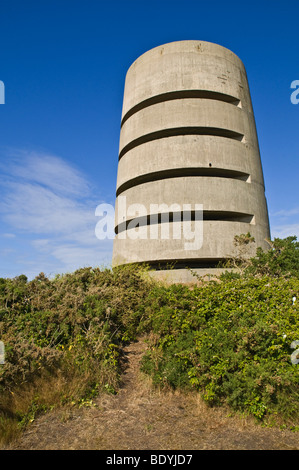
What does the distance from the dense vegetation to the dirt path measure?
0.74ft

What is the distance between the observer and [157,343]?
664 cm

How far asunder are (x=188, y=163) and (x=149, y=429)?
15202mm

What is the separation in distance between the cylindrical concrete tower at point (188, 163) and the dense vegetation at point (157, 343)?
9.69 meters

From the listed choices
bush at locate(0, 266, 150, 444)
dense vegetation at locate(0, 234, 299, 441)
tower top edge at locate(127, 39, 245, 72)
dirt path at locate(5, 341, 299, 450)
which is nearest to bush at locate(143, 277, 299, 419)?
dense vegetation at locate(0, 234, 299, 441)

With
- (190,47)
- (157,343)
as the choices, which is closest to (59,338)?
(157,343)

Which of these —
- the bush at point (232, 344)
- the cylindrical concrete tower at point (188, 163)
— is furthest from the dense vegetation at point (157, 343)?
the cylindrical concrete tower at point (188, 163)

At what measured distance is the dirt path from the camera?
4000 millimetres

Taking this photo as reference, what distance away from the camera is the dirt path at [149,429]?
13.1 ft

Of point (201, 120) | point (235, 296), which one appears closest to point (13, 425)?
point (235, 296)

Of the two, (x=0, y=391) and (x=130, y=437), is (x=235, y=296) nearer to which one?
(x=130, y=437)

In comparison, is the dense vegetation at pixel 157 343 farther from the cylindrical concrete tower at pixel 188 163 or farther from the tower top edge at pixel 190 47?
the tower top edge at pixel 190 47

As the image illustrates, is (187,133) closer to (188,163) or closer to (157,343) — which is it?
(188,163)

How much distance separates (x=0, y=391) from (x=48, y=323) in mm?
1762

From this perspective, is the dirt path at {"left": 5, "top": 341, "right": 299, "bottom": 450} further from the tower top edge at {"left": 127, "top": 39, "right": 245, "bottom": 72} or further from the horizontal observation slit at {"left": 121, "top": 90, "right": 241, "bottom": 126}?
the tower top edge at {"left": 127, "top": 39, "right": 245, "bottom": 72}
